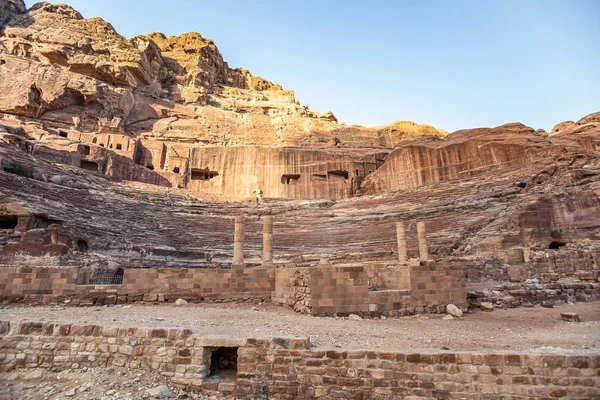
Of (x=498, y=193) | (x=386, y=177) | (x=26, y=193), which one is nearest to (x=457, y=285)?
(x=498, y=193)

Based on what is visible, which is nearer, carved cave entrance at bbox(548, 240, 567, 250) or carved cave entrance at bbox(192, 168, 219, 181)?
carved cave entrance at bbox(548, 240, 567, 250)

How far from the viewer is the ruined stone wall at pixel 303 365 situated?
3.77 metres

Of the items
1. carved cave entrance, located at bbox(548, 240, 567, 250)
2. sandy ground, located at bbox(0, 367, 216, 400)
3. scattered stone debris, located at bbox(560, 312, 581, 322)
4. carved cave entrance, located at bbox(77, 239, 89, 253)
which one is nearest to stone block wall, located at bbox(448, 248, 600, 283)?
carved cave entrance, located at bbox(548, 240, 567, 250)

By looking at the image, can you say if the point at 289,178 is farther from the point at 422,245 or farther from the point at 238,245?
the point at 422,245

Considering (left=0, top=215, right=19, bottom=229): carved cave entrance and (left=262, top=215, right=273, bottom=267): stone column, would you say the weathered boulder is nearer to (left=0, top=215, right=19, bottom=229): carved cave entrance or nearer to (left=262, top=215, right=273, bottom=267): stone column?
(left=262, top=215, right=273, bottom=267): stone column

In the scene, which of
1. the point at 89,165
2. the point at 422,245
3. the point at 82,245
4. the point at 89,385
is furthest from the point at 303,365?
the point at 89,165

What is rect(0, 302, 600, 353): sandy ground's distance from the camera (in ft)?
17.3

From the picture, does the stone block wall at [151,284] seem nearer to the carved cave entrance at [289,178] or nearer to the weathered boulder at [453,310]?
the weathered boulder at [453,310]

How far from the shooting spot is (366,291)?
834 cm

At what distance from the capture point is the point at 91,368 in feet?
15.8

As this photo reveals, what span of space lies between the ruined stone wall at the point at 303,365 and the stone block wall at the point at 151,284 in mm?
4277

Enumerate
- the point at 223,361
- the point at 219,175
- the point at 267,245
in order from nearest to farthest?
the point at 223,361, the point at 267,245, the point at 219,175

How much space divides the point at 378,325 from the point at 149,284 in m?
6.95

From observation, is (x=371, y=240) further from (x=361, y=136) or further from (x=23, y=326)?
(x=361, y=136)
